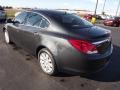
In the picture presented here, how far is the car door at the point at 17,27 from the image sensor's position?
6672 millimetres

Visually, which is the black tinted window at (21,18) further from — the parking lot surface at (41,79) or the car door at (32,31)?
the parking lot surface at (41,79)

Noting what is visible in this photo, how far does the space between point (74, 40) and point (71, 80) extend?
3.64 ft

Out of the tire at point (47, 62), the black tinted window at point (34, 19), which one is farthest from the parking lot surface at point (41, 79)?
the black tinted window at point (34, 19)

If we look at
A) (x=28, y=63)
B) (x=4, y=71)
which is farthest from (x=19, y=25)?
(x=4, y=71)

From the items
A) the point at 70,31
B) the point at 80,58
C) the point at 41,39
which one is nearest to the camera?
the point at 80,58

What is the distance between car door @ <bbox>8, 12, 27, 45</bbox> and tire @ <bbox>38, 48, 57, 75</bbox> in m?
1.40

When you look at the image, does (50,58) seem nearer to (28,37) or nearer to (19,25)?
(28,37)

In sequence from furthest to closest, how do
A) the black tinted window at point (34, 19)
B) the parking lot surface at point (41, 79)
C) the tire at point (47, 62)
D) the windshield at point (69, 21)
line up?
the black tinted window at point (34, 19) < the windshield at point (69, 21) < the tire at point (47, 62) < the parking lot surface at point (41, 79)

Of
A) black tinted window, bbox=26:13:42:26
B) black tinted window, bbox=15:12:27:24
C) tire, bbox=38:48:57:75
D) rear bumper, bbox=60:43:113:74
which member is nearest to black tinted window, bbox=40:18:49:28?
black tinted window, bbox=26:13:42:26

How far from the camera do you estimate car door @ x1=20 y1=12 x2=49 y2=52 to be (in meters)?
5.63

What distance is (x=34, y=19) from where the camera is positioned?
19.8 ft

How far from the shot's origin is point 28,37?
6.03 m

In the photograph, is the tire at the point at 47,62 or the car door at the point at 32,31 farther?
the car door at the point at 32,31

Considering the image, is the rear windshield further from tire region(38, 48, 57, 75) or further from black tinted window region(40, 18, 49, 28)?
tire region(38, 48, 57, 75)
